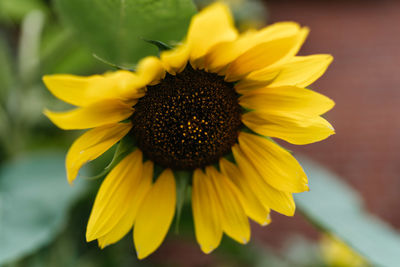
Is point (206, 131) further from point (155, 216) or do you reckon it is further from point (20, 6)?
point (20, 6)

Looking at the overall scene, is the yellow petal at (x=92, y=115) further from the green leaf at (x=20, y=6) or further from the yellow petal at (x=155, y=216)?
the green leaf at (x=20, y=6)

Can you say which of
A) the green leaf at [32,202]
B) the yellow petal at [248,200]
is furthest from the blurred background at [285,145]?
the yellow petal at [248,200]

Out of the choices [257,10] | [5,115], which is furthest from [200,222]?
[257,10]

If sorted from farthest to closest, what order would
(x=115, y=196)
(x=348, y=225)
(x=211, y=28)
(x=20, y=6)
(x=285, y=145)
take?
(x=285, y=145), (x=20, y=6), (x=348, y=225), (x=115, y=196), (x=211, y=28)

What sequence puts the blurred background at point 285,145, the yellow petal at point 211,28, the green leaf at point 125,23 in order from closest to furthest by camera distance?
the yellow petal at point 211,28
the green leaf at point 125,23
the blurred background at point 285,145

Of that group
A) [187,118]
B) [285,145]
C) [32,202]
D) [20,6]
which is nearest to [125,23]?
[187,118]

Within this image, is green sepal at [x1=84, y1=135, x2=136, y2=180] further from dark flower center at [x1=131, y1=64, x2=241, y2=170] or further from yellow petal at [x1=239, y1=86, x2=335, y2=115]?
yellow petal at [x1=239, y1=86, x2=335, y2=115]

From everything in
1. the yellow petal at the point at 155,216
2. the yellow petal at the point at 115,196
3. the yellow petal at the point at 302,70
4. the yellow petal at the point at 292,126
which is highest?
the yellow petal at the point at 302,70

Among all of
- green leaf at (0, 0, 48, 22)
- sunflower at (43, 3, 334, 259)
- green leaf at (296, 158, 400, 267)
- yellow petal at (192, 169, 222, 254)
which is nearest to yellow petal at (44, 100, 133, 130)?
sunflower at (43, 3, 334, 259)
